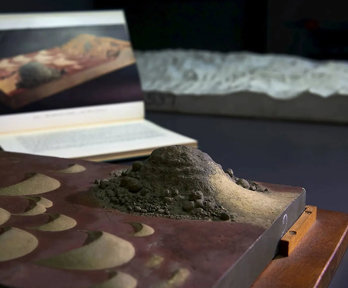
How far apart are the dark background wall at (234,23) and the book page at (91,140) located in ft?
2.47

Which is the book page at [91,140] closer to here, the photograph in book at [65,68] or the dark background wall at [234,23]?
the photograph in book at [65,68]

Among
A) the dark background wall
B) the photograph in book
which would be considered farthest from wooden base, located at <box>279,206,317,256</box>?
the dark background wall

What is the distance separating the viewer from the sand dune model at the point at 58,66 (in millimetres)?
1459

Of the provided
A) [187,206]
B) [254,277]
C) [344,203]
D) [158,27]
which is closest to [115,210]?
[187,206]

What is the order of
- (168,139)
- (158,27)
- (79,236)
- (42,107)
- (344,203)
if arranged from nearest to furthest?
1. (79,236)
2. (344,203)
3. (168,139)
4. (42,107)
5. (158,27)

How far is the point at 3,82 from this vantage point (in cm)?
145

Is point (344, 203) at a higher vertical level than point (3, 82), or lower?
lower

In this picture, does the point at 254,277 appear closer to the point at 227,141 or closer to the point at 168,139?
the point at 168,139

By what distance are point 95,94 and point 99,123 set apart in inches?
3.4

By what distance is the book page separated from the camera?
126 cm

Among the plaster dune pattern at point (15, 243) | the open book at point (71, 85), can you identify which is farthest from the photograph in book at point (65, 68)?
the plaster dune pattern at point (15, 243)

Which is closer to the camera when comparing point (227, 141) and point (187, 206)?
point (187, 206)

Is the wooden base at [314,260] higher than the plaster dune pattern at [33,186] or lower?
lower

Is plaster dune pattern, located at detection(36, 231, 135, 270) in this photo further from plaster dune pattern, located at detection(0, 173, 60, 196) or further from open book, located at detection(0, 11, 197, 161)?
open book, located at detection(0, 11, 197, 161)
